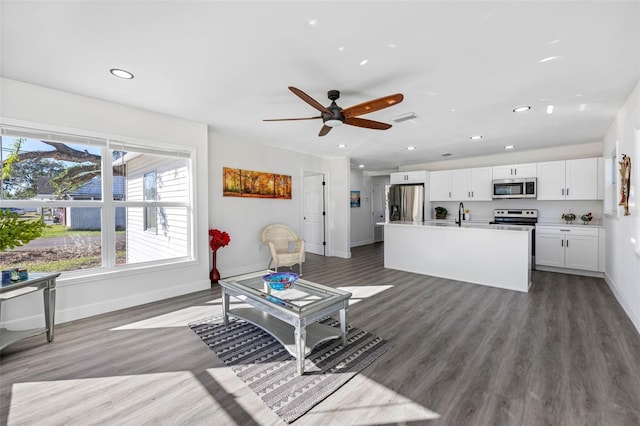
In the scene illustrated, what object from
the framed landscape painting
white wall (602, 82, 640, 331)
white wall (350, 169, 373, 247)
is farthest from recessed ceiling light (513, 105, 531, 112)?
white wall (350, 169, 373, 247)

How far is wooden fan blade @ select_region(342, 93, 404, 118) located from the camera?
7.70 feet

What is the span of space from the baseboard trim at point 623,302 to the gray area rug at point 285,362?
260cm

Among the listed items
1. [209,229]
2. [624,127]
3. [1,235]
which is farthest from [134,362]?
[624,127]

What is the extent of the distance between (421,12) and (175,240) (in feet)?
12.8

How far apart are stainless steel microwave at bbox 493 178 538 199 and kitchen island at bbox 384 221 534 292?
1492 mm

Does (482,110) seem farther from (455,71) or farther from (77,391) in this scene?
(77,391)

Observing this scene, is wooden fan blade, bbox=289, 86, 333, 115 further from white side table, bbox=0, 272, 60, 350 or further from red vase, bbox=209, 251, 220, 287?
red vase, bbox=209, 251, 220, 287

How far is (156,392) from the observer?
74.5 inches

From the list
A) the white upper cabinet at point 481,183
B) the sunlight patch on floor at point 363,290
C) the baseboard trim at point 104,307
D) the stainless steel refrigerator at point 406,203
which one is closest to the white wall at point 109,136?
the baseboard trim at point 104,307

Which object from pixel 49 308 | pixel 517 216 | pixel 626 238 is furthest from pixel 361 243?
pixel 49 308

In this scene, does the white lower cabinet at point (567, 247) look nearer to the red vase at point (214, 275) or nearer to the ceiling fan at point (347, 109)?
the ceiling fan at point (347, 109)

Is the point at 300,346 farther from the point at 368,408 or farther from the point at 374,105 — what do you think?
the point at 374,105

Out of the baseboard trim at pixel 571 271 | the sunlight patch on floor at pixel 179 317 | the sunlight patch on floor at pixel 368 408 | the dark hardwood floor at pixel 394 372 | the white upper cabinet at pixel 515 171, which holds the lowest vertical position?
the sunlight patch on floor at pixel 368 408

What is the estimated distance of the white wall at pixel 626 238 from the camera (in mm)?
2789
